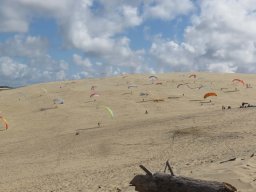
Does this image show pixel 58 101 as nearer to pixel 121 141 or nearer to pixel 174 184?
pixel 121 141

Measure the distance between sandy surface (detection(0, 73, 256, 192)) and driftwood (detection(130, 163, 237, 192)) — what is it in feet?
4.96

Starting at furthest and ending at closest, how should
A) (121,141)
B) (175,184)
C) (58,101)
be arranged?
(58,101)
(121,141)
(175,184)

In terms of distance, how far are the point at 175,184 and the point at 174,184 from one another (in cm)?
2

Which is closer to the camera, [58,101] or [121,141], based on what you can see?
[121,141]

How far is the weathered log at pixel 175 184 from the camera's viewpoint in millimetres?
9422

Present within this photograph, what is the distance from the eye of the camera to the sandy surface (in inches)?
635

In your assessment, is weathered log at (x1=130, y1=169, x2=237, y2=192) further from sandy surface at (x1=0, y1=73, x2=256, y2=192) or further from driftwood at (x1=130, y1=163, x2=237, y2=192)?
sandy surface at (x1=0, y1=73, x2=256, y2=192)

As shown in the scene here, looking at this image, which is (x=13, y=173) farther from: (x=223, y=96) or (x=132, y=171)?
(x=223, y=96)

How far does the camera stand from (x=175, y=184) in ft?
32.4

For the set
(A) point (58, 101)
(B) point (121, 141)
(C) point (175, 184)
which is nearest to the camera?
(C) point (175, 184)

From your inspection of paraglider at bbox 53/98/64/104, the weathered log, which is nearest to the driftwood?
the weathered log

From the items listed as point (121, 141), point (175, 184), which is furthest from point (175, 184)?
point (121, 141)

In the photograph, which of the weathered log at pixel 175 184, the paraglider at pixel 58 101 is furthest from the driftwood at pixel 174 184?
the paraglider at pixel 58 101

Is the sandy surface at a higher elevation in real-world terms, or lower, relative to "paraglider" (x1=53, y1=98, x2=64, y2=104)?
lower
